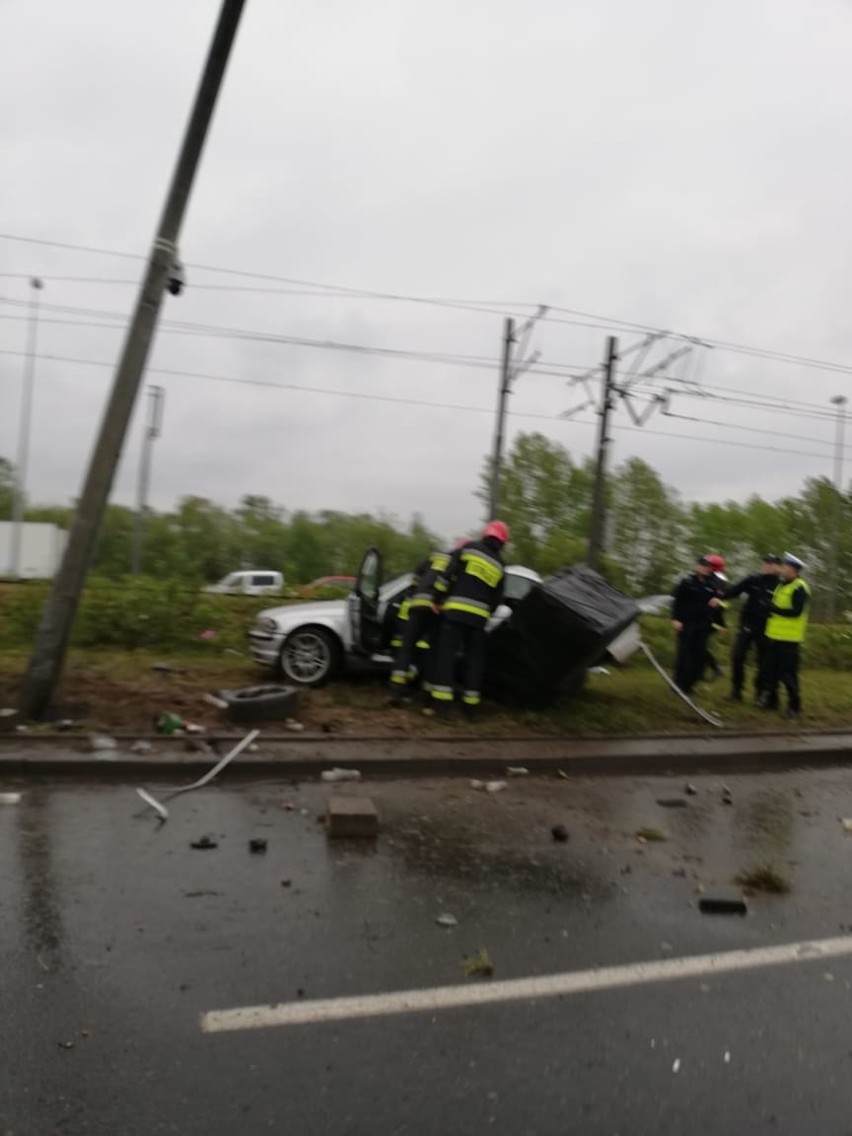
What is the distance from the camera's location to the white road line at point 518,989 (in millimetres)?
3500

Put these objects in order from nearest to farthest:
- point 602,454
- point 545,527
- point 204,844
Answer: point 204,844 < point 602,454 < point 545,527

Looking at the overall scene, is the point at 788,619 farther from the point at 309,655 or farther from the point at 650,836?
the point at 309,655

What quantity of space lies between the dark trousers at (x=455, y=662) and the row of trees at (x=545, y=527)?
34.5m

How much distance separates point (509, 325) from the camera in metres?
25.2

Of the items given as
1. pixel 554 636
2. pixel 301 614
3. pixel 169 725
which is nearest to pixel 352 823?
pixel 169 725

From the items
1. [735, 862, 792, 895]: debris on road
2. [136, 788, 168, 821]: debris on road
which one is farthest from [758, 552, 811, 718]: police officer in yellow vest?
[136, 788, 168, 821]: debris on road

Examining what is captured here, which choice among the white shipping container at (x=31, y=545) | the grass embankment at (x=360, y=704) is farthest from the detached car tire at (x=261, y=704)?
the white shipping container at (x=31, y=545)

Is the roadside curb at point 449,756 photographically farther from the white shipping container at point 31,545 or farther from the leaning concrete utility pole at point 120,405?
the white shipping container at point 31,545

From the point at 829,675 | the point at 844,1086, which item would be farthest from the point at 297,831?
the point at 829,675

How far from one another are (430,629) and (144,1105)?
249 inches

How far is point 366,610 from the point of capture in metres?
9.62

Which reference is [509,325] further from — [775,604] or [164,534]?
[164,534]

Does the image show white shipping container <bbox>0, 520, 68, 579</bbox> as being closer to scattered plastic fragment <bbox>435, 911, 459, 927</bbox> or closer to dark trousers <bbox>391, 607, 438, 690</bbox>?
dark trousers <bbox>391, 607, 438, 690</bbox>

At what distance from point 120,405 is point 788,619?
7.02m
